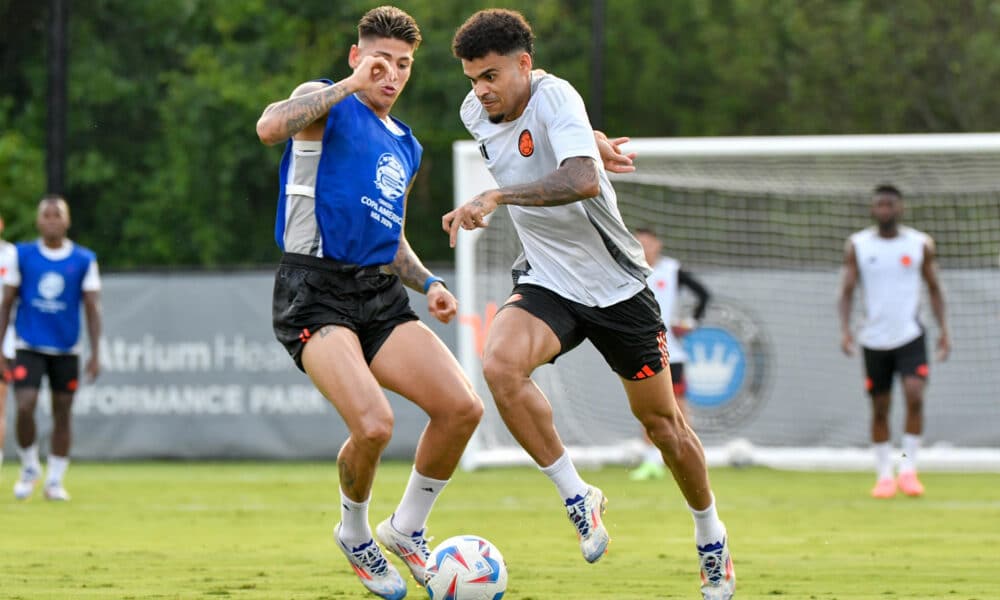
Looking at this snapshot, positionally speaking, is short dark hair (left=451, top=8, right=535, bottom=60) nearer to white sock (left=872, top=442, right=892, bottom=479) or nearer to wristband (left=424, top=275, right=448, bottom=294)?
wristband (left=424, top=275, right=448, bottom=294)

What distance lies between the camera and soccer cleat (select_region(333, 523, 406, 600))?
635cm

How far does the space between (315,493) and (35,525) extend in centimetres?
295

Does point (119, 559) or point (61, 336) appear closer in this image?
point (119, 559)

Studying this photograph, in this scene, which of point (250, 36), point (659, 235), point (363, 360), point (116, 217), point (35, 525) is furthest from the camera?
point (250, 36)

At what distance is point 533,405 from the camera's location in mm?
6434

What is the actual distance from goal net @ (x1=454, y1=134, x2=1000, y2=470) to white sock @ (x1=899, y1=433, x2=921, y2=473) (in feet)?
7.34

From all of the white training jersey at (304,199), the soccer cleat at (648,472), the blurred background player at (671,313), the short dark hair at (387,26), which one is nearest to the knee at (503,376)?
the white training jersey at (304,199)

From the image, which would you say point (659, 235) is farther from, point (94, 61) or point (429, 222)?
point (94, 61)

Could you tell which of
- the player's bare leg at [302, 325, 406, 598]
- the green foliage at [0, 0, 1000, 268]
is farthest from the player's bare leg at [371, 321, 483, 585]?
the green foliage at [0, 0, 1000, 268]

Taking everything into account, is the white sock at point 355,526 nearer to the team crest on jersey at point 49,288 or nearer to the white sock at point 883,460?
the team crest on jersey at point 49,288

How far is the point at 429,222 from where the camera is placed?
22.6m

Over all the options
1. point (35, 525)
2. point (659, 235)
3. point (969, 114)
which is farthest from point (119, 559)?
point (969, 114)

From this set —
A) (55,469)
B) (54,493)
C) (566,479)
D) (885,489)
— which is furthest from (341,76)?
(566,479)

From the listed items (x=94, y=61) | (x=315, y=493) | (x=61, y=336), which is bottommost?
(x=315, y=493)
